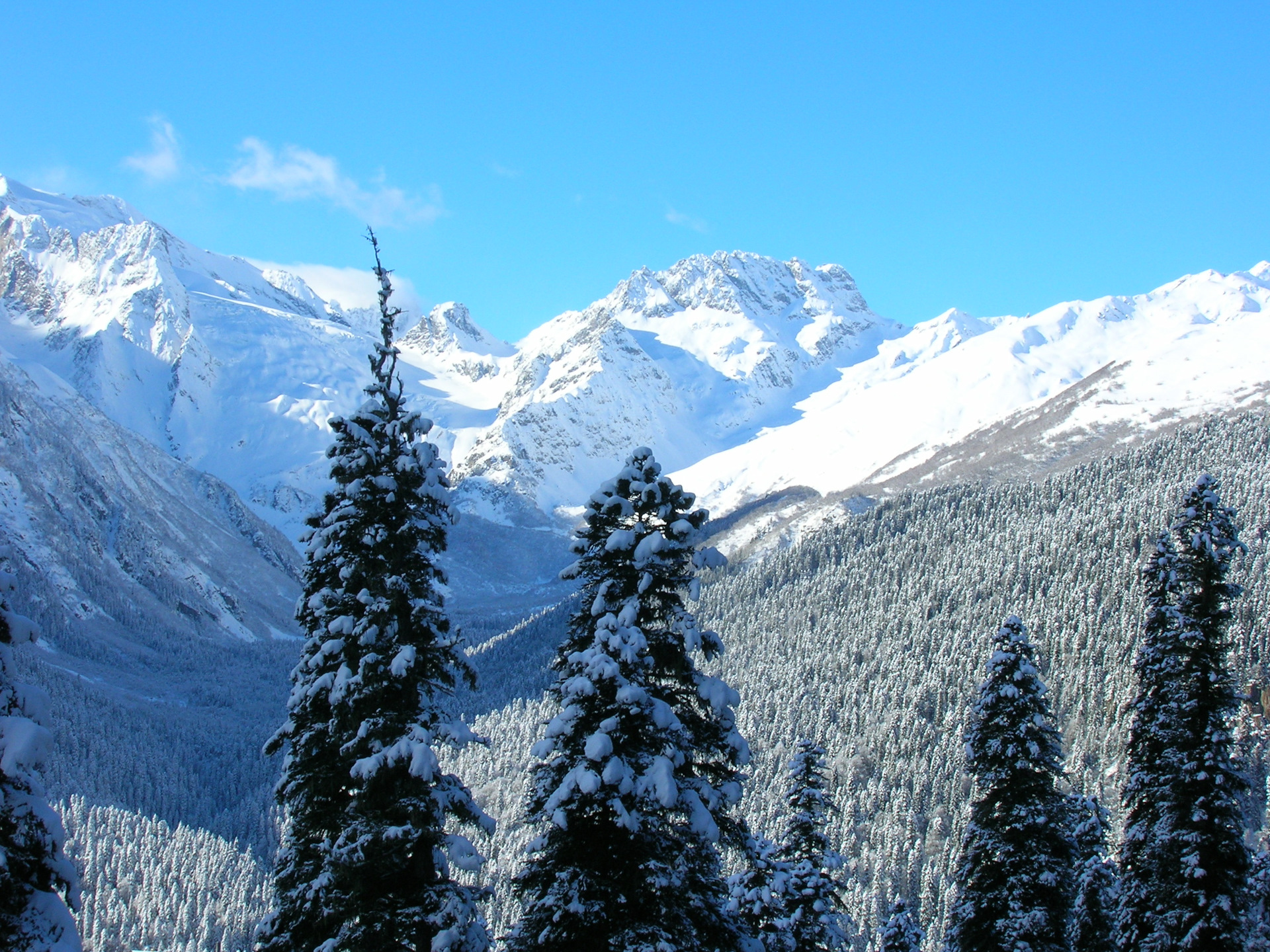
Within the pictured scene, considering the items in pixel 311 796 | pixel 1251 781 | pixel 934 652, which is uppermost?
pixel 934 652

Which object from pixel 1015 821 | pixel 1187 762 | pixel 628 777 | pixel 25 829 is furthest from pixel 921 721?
pixel 25 829

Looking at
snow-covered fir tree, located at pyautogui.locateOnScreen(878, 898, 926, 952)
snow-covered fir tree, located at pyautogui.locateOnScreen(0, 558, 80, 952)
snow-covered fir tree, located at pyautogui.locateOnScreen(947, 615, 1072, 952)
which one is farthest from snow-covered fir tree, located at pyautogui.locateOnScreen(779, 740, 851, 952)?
snow-covered fir tree, located at pyautogui.locateOnScreen(0, 558, 80, 952)

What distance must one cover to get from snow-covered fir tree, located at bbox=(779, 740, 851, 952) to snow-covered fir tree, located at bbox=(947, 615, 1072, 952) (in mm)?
3368

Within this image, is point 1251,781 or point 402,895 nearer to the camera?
point 402,895

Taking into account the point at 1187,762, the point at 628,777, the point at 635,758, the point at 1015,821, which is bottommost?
the point at 628,777

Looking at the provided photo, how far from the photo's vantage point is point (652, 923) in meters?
14.5

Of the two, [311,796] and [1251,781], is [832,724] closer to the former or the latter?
[1251,781]

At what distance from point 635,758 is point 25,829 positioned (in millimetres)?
8474

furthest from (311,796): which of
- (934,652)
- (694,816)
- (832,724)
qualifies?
(934,652)

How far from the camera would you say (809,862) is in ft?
82.9

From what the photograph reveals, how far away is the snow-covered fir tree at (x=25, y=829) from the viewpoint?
10.6m

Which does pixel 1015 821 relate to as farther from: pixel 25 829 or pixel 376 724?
pixel 25 829

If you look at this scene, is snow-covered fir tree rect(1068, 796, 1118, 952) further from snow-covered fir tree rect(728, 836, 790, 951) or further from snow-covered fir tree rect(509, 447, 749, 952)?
snow-covered fir tree rect(509, 447, 749, 952)

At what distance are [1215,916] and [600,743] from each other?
17.1m
